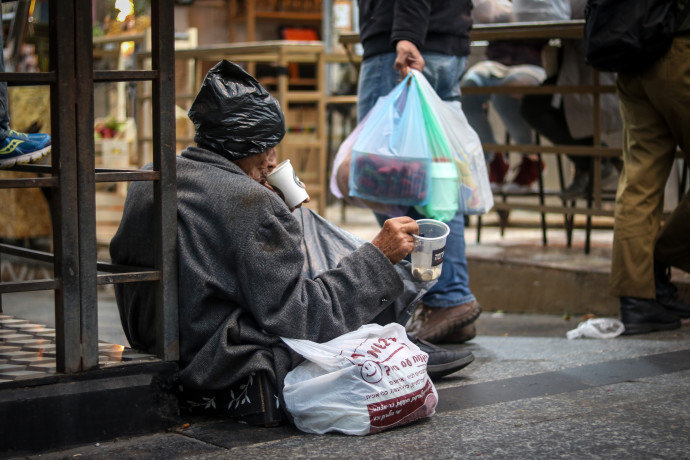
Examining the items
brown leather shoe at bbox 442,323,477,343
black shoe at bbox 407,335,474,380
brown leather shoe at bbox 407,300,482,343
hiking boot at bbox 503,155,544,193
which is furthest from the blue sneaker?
hiking boot at bbox 503,155,544,193

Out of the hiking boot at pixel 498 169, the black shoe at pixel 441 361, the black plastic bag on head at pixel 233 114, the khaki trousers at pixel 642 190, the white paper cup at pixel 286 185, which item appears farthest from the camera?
the hiking boot at pixel 498 169

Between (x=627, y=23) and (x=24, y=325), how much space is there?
2.62 meters

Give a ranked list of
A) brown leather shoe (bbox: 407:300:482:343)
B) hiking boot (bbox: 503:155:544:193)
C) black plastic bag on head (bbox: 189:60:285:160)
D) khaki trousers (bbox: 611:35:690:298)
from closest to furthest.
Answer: black plastic bag on head (bbox: 189:60:285:160) → brown leather shoe (bbox: 407:300:482:343) → khaki trousers (bbox: 611:35:690:298) → hiking boot (bbox: 503:155:544:193)

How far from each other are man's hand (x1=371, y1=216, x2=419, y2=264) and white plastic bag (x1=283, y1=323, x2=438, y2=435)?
26cm

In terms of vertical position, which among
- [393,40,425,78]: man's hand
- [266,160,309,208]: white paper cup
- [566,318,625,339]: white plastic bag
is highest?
[393,40,425,78]: man's hand

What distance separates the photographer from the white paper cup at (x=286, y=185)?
2748mm

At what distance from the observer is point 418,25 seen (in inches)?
144

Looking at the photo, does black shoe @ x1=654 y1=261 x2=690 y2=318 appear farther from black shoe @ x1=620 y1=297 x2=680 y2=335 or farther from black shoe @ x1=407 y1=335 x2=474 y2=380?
black shoe @ x1=407 y1=335 x2=474 y2=380

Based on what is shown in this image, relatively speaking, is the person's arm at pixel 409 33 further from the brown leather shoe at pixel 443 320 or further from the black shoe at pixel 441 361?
the black shoe at pixel 441 361

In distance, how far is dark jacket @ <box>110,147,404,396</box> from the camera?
8.16 feet

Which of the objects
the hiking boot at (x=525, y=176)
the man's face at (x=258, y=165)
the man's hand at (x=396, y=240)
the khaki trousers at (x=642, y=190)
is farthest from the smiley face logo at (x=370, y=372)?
the hiking boot at (x=525, y=176)

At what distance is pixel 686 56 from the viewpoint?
11.9ft

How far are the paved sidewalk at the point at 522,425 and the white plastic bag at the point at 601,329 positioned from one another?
393 mm

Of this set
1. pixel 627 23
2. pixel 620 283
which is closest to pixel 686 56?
pixel 627 23
